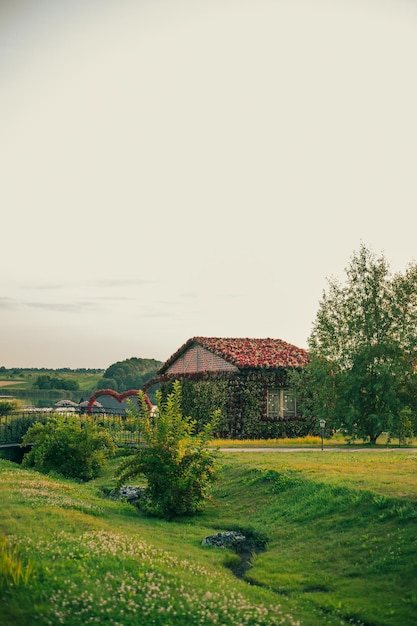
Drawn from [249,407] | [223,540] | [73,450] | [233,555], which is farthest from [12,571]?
[249,407]

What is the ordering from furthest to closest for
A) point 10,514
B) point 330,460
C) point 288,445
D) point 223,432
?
1. point 223,432
2. point 288,445
3. point 330,460
4. point 10,514

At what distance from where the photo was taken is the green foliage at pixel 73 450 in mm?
29594

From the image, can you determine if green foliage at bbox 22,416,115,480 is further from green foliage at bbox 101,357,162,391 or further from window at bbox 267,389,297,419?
green foliage at bbox 101,357,162,391

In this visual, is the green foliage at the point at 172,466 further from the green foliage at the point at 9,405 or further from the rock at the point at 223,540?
the green foliage at the point at 9,405

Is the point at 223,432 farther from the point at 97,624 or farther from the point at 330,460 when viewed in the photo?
the point at 97,624

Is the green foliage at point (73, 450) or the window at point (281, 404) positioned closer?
the green foliage at point (73, 450)

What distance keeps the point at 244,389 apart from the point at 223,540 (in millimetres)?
23338

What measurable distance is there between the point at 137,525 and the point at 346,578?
6.61m

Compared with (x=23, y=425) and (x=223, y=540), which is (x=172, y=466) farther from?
(x=23, y=425)

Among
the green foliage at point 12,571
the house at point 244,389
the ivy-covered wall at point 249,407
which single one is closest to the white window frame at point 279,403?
the house at point 244,389

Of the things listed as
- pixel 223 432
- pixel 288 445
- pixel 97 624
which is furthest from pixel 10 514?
pixel 223 432

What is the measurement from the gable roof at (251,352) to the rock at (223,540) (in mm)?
22949

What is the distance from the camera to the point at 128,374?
97812mm

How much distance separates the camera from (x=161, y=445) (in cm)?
2150
